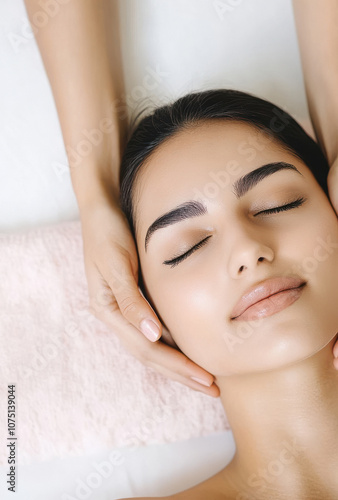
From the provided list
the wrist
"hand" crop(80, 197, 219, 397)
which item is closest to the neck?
"hand" crop(80, 197, 219, 397)

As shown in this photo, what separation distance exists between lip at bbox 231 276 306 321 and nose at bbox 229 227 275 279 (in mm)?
39

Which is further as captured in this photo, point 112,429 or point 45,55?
point 45,55

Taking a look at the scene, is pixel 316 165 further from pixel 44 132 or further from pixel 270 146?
pixel 44 132

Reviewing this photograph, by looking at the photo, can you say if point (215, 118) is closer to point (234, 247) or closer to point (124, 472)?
point (234, 247)

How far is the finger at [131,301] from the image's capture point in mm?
1248

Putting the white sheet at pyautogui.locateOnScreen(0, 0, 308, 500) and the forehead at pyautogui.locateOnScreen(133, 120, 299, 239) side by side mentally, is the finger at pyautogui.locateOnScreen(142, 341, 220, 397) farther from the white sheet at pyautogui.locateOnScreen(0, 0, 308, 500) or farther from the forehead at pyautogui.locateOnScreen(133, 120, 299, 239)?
the white sheet at pyautogui.locateOnScreen(0, 0, 308, 500)

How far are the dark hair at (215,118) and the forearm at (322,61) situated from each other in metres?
0.08

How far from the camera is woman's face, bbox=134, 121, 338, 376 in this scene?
3.68 feet

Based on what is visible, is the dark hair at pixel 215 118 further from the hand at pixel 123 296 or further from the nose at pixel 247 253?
the nose at pixel 247 253

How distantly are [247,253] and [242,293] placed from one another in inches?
3.2

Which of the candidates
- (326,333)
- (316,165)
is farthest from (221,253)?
(316,165)

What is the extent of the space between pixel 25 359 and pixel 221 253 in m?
0.66

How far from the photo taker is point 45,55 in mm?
1582

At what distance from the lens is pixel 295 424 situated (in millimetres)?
1230
